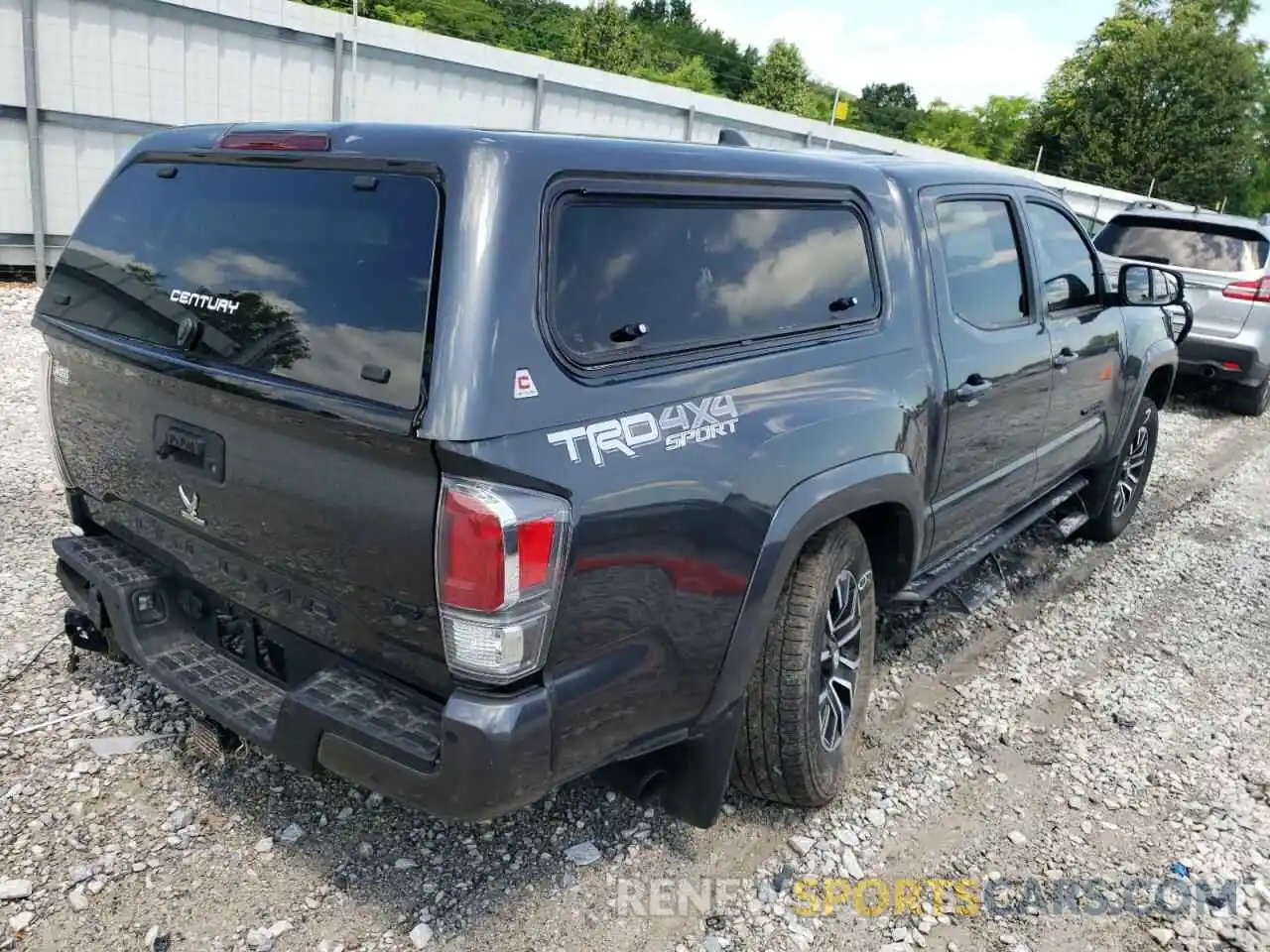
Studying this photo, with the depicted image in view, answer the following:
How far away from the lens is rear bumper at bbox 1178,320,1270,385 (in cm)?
877

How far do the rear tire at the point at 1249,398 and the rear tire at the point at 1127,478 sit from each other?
4475mm

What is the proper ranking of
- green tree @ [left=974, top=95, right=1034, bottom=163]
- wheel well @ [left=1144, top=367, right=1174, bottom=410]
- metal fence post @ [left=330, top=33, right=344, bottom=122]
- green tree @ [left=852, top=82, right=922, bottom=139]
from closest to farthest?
1. wheel well @ [left=1144, top=367, right=1174, bottom=410]
2. metal fence post @ [left=330, top=33, right=344, bottom=122]
3. green tree @ [left=974, top=95, right=1034, bottom=163]
4. green tree @ [left=852, top=82, right=922, bottom=139]

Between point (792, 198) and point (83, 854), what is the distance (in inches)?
103

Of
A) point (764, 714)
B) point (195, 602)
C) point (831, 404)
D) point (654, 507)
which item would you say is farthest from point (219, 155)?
point (764, 714)

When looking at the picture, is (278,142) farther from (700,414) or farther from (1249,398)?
(1249,398)

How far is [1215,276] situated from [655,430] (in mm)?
8650

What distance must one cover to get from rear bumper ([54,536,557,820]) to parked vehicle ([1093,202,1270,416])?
8160mm

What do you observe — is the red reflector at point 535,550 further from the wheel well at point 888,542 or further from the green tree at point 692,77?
the green tree at point 692,77

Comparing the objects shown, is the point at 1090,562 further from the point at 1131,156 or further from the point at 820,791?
the point at 1131,156

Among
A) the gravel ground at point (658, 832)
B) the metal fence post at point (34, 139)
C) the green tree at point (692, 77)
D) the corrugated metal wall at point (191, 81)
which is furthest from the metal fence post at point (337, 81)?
the green tree at point (692, 77)

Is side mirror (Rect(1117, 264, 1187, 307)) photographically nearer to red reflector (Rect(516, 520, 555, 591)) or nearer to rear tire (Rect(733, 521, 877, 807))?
rear tire (Rect(733, 521, 877, 807))

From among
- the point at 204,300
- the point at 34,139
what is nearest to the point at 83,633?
the point at 204,300

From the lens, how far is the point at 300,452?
6.99ft

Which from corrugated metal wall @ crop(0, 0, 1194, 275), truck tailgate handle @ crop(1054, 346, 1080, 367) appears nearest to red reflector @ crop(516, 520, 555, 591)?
truck tailgate handle @ crop(1054, 346, 1080, 367)
